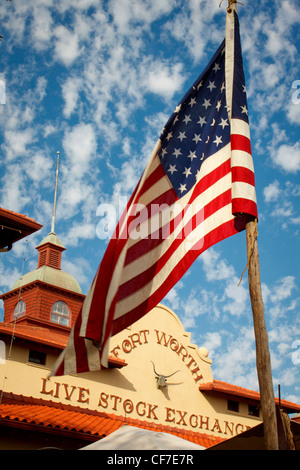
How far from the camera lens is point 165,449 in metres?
6.50

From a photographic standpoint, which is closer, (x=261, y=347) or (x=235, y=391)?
(x=261, y=347)

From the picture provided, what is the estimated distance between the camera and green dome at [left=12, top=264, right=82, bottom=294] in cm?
3048

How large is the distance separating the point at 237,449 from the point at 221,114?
4499 mm

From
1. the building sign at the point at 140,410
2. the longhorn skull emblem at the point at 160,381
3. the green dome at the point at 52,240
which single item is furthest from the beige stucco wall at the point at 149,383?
the green dome at the point at 52,240

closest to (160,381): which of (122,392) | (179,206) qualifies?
(122,392)

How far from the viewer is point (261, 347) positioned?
18.7 feet

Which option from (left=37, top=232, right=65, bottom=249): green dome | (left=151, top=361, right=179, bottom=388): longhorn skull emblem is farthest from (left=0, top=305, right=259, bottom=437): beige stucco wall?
(left=37, top=232, right=65, bottom=249): green dome

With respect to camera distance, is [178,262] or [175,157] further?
[175,157]

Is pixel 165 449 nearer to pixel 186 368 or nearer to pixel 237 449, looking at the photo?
pixel 237 449

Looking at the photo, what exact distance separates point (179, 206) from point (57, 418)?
9.72m

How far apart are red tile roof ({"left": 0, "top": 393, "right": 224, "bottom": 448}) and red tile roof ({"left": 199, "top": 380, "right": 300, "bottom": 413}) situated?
3.72 meters

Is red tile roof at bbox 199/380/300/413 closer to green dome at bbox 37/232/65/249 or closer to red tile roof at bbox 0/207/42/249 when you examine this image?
red tile roof at bbox 0/207/42/249

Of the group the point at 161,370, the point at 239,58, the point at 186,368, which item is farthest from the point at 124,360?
the point at 239,58

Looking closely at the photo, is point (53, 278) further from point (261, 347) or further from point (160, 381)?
point (261, 347)
